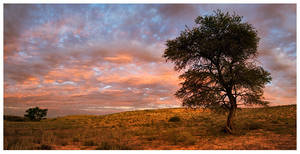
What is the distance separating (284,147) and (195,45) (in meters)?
9.49

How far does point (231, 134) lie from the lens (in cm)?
1505

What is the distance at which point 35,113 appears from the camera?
54781 millimetres

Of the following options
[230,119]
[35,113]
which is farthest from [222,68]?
[35,113]

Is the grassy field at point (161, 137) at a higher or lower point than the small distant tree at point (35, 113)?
higher

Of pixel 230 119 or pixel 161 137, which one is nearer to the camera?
pixel 161 137

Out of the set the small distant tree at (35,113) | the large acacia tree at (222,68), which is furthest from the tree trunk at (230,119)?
the small distant tree at (35,113)

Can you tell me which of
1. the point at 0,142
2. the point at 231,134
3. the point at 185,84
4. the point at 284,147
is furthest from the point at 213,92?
the point at 0,142

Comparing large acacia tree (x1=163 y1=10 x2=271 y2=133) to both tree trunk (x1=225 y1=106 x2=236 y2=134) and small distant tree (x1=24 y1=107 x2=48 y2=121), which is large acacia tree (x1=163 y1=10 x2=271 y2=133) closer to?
tree trunk (x1=225 y1=106 x2=236 y2=134)

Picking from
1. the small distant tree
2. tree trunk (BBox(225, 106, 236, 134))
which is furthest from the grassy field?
the small distant tree

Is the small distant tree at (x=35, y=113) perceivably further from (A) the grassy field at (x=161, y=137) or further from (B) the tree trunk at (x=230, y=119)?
(B) the tree trunk at (x=230, y=119)

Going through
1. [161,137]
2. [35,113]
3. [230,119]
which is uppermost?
[230,119]

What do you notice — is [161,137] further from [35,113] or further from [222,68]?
[35,113]

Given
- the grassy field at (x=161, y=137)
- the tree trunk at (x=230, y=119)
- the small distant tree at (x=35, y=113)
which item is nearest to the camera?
the grassy field at (x=161, y=137)

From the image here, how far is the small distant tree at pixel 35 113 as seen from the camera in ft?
177
